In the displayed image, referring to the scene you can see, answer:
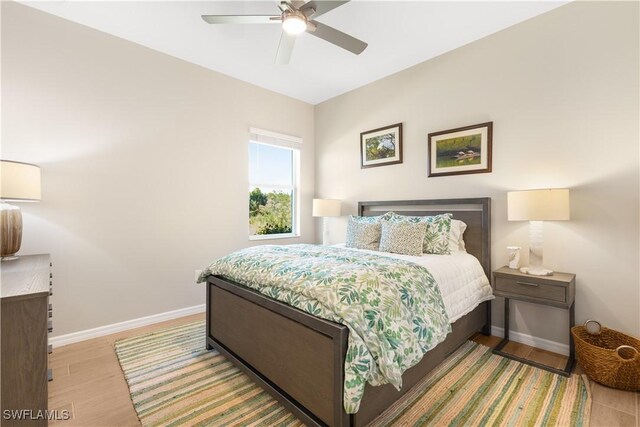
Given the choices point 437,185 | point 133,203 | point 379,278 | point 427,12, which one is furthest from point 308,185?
point 379,278

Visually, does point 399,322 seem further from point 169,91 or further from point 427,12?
point 169,91

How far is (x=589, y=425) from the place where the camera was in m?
1.57

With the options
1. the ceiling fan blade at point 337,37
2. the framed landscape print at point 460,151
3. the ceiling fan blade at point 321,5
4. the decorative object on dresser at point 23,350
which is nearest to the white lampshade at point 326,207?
the framed landscape print at point 460,151

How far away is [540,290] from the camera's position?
218 cm

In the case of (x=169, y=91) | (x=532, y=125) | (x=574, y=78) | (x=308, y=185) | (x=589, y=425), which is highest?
(x=169, y=91)

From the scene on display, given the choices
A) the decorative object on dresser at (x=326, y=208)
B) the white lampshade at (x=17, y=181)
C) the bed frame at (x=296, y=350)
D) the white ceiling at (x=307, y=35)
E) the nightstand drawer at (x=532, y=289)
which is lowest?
the bed frame at (x=296, y=350)

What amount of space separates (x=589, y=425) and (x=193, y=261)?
11.4ft

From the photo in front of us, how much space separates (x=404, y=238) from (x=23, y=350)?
2.55m

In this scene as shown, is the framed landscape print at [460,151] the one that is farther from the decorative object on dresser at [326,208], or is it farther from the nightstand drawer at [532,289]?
the decorative object on dresser at [326,208]

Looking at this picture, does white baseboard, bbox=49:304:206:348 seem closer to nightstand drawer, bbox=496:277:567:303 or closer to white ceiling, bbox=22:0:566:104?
white ceiling, bbox=22:0:566:104

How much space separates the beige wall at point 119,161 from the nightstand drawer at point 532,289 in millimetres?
2880

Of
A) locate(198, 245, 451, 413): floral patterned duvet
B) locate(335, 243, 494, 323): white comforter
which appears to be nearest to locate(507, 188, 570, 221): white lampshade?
locate(335, 243, 494, 323): white comforter

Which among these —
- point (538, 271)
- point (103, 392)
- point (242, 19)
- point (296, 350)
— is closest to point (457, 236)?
point (538, 271)

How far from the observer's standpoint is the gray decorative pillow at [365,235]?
9.87 feet
